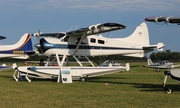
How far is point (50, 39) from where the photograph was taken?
20766 mm

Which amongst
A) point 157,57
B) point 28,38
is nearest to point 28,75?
point 28,38

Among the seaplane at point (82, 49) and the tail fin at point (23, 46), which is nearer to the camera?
the seaplane at point (82, 49)

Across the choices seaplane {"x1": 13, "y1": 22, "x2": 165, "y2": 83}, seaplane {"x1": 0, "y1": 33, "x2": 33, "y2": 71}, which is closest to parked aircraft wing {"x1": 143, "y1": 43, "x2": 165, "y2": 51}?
seaplane {"x1": 13, "y1": 22, "x2": 165, "y2": 83}

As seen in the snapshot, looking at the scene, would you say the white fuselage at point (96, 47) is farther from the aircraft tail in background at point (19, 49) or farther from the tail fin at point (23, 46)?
the tail fin at point (23, 46)

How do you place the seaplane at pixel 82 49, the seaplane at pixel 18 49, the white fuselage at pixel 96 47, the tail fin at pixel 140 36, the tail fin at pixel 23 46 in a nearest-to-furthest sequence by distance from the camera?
the seaplane at pixel 82 49 → the white fuselage at pixel 96 47 → the tail fin at pixel 140 36 → the seaplane at pixel 18 49 → the tail fin at pixel 23 46

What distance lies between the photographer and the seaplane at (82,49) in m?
19.2

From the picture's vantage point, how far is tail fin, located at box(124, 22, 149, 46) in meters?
23.9

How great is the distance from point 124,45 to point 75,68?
15.8 ft

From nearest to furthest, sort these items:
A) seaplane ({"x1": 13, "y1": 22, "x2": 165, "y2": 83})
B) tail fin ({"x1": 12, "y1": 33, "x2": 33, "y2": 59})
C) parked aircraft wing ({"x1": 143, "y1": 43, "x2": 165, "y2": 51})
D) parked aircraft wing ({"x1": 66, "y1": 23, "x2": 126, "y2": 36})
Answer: parked aircraft wing ({"x1": 66, "y1": 23, "x2": 126, "y2": 36}) < seaplane ({"x1": 13, "y1": 22, "x2": 165, "y2": 83}) < parked aircraft wing ({"x1": 143, "y1": 43, "x2": 165, "y2": 51}) < tail fin ({"x1": 12, "y1": 33, "x2": 33, "y2": 59})

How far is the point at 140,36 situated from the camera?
963 inches

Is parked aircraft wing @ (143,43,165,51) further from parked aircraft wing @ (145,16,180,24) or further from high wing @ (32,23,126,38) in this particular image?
parked aircraft wing @ (145,16,180,24)

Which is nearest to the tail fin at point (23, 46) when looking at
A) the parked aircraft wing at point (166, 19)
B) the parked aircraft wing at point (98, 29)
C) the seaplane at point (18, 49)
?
the seaplane at point (18, 49)

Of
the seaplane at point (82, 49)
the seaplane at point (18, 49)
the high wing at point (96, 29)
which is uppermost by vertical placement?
the seaplane at point (18, 49)

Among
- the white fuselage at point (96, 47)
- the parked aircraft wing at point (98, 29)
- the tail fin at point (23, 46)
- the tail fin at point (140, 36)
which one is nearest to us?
the parked aircraft wing at point (98, 29)
